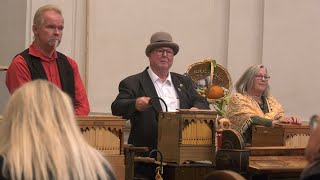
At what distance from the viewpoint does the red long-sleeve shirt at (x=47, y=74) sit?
4875mm

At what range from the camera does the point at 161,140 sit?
16.7ft

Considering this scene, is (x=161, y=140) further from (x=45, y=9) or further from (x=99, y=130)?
(x=45, y=9)

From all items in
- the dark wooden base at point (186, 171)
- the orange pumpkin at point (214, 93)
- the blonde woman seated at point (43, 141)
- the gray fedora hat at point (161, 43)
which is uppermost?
the gray fedora hat at point (161, 43)

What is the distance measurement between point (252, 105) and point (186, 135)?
1.47 meters

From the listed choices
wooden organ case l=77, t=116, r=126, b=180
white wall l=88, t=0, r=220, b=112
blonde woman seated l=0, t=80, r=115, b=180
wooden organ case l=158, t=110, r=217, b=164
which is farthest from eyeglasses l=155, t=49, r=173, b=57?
blonde woman seated l=0, t=80, r=115, b=180

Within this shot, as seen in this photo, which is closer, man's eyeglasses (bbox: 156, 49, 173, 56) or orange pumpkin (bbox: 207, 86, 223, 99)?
man's eyeglasses (bbox: 156, 49, 173, 56)

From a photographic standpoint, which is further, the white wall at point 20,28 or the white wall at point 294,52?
the white wall at point 294,52

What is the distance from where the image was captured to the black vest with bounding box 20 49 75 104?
16.1ft

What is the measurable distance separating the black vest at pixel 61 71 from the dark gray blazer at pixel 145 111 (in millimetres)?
448

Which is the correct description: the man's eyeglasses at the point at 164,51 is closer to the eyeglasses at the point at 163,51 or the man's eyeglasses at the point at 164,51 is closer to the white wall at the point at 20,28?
the eyeglasses at the point at 163,51

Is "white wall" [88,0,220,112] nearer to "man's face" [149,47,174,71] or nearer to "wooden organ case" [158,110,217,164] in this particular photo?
"man's face" [149,47,174,71]

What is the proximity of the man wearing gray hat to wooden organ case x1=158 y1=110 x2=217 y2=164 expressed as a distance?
22 cm

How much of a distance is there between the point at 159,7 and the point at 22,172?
5353mm

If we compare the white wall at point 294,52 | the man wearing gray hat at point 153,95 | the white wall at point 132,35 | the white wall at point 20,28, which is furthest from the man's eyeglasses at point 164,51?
the white wall at point 294,52
